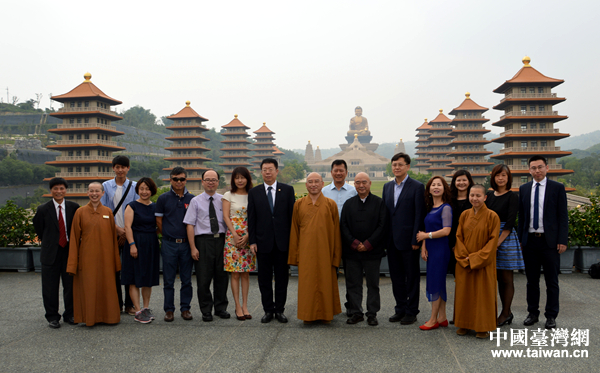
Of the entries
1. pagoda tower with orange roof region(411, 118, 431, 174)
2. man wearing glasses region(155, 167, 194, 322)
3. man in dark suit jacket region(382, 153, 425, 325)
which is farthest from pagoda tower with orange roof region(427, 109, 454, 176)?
man wearing glasses region(155, 167, 194, 322)

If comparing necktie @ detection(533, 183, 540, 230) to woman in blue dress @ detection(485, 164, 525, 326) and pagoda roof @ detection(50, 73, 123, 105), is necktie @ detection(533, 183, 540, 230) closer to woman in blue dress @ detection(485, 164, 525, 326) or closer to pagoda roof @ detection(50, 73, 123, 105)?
woman in blue dress @ detection(485, 164, 525, 326)

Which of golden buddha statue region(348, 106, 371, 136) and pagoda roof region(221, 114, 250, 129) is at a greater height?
golden buddha statue region(348, 106, 371, 136)

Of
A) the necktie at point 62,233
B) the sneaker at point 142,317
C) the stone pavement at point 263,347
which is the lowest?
the stone pavement at point 263,347

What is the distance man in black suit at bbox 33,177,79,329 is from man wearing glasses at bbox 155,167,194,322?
1.03m

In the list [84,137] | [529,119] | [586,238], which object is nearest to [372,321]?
[586,238]

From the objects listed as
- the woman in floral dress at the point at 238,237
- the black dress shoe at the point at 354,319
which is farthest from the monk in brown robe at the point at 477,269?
the woman in floral dress at the point at 238,237

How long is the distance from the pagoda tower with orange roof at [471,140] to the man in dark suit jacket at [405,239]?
41.8 meters

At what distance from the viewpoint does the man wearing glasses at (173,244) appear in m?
4.66

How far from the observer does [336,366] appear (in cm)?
341

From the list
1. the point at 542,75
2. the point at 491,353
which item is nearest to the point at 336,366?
the point at 491,353

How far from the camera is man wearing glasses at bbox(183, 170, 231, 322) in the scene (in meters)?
4.66

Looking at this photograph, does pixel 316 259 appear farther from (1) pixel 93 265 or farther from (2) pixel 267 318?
(1) pixel 93 265

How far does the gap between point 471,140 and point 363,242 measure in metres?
43.2

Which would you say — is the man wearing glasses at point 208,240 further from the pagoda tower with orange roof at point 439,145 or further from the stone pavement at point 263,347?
the pagoda tower with orange roof at point 439,145
